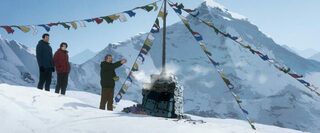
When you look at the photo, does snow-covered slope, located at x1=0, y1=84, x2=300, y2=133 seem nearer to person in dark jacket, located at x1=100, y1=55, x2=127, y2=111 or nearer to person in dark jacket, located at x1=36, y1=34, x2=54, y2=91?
person in dark jacket, located at x1=100, y1=55, x2=127, y2=111

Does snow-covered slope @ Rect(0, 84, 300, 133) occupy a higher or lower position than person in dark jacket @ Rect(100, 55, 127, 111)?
lower

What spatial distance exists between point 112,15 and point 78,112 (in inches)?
169

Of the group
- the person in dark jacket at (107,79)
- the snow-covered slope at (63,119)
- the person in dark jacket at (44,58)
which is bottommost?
the snow-covered slope at (63,119)

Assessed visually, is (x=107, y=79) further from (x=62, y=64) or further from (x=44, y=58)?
(x=44, y=58)

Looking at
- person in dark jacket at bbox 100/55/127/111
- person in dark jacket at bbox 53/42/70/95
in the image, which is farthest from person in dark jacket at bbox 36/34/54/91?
person in dark jacket at bbox 100/55/127/111

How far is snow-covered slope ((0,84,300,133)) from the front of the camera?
32.0 ft

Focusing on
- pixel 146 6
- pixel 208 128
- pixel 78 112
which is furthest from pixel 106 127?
pixel 146 6

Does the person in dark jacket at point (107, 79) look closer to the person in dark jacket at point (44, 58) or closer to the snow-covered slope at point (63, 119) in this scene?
the snow-covered slope at point (63, 119)

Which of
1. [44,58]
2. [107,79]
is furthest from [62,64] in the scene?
[107,79]

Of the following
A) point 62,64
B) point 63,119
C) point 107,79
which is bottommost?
point 63,119

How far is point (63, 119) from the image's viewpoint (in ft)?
34.2

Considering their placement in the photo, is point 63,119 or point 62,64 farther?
point 62,64

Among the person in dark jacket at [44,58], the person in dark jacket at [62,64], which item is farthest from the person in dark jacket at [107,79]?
the person in dark jacket at [44,58]

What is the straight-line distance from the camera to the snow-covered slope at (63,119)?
A: 32.0 feet
